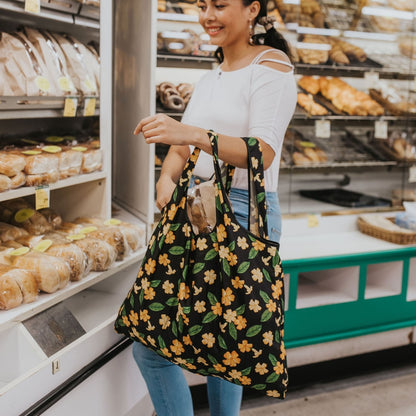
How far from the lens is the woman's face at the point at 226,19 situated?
6.21 feet

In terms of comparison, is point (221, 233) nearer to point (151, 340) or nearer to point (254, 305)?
point (254, 305)

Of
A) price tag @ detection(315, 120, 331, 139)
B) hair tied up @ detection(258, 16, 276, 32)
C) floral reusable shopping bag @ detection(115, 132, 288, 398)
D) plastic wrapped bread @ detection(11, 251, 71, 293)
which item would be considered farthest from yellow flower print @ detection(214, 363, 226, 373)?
price tag @ detection(315, 120, 331, 139)

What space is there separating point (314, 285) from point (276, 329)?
1.78 meters

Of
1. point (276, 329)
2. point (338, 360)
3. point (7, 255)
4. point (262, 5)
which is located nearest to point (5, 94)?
point (7, 255)

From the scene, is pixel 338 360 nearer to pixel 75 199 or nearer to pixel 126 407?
pixel 126 407

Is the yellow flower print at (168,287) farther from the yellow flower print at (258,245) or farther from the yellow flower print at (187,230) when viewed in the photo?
the yellow flower print at (258,245)

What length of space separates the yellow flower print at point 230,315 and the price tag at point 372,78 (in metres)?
2.87

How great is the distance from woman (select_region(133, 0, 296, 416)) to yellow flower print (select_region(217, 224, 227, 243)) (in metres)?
0.21

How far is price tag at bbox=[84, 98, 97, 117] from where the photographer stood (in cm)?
236

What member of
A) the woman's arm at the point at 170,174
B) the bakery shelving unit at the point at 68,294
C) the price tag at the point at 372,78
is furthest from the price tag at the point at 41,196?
the price tag at the point at 372,78

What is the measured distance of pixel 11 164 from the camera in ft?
6.55

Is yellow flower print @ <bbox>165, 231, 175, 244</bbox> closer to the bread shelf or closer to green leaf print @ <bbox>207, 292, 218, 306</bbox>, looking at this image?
green leaf print @ <bbox>207, 292, 218, 306</bbox>

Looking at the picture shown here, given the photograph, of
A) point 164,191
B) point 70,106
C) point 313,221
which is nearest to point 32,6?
point 70,106

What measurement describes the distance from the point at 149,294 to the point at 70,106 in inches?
37.6
